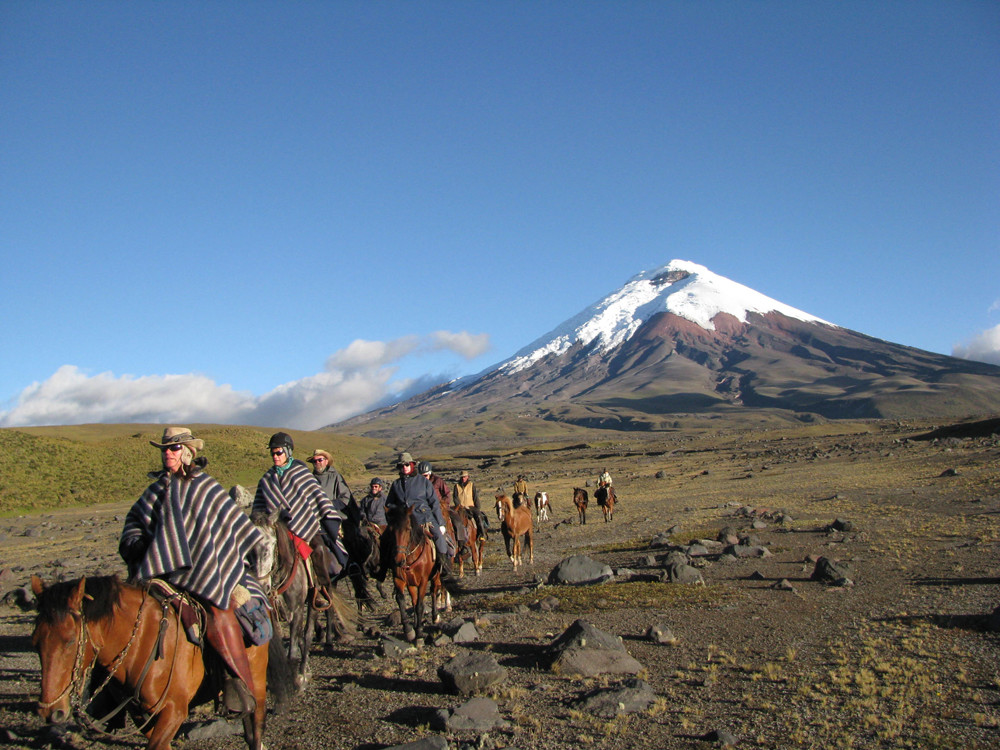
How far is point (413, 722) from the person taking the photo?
715 cm

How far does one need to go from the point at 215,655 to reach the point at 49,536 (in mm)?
32298

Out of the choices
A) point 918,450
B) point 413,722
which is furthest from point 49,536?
point 918,450

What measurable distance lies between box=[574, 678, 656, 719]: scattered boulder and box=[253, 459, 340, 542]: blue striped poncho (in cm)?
345

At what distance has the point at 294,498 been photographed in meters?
8.02

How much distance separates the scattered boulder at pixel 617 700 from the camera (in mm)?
7230

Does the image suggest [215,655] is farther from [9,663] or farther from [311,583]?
[9,663]

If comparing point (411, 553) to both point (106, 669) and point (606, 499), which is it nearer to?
point (106, 669)

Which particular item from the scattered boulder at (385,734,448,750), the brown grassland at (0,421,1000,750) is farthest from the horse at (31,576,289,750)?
the brown grassland at (0,421,1000,750)

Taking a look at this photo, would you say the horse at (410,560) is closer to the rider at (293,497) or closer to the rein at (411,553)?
the rein at (411,553)

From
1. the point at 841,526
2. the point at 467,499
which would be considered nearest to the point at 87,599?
the point at 467,499

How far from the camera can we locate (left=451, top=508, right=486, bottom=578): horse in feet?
51.3

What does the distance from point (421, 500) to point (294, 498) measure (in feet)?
10.6

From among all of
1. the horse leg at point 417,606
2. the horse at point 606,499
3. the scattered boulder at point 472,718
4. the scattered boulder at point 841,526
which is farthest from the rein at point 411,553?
the horse at point 606,499

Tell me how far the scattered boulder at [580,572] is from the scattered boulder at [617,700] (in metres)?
7.37
